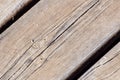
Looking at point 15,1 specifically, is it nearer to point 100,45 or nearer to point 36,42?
point 36,42

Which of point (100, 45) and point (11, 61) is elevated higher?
point (11, 61)

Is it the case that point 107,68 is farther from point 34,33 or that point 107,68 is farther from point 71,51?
point 34,33

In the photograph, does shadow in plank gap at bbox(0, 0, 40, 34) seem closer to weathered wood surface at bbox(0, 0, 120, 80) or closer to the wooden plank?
weathered wood surface at bbox(0, 0, 120, 80)

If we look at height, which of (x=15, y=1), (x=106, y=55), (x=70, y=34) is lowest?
(x=106, y=55)

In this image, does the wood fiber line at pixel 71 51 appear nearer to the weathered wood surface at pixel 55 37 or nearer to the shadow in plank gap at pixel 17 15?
the weathered wood surface at pixel 55 37

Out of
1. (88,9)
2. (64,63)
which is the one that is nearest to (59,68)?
(64,63)

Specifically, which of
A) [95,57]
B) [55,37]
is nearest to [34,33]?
[55,37]

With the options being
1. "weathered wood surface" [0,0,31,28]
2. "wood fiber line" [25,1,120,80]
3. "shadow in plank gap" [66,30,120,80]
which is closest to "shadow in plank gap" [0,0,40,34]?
"weathered wood surface" [0,0,31,28]
